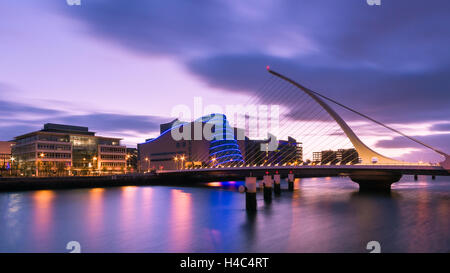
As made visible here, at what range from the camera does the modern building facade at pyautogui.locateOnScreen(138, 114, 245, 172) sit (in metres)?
120

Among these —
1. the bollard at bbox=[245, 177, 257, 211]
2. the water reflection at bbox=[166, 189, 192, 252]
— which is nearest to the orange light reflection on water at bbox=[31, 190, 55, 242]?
the water reflection at bbox=[166, 189, 192, 252]

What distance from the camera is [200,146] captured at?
402 ft

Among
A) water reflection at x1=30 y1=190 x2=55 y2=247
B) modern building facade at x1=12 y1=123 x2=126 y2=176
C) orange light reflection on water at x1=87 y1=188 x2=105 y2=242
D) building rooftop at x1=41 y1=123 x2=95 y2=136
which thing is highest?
building rooftop at x1=41 y1=123 x2=95 y2=136

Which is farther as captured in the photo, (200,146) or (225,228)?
(200,146)

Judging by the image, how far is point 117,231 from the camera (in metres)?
22.4

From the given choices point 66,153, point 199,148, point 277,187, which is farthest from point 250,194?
point 199,148

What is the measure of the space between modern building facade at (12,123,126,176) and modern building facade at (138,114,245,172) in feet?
88.8

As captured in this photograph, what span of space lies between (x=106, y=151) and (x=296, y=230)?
82892mm

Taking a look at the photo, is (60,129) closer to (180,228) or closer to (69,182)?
(69,182)

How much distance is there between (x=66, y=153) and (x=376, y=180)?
74.6 meters

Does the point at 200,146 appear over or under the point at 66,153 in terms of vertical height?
over

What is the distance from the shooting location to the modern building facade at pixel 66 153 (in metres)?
78.8

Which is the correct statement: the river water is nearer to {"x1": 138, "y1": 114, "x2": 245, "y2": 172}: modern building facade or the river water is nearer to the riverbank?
the riverbank
